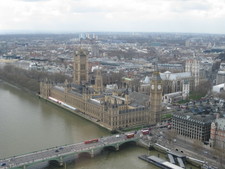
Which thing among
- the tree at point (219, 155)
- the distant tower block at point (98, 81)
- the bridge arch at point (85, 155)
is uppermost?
the distant tower block at point (98, 81)

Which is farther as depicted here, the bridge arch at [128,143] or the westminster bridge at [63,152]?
the bridge arch at [128,143]

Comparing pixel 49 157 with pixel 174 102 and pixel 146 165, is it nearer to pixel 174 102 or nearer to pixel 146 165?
pixel 146 165

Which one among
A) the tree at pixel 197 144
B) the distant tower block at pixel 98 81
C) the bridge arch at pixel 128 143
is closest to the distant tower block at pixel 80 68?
the distant tower block at pixel 98 81

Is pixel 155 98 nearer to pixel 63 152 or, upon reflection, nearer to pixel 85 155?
pixel 85 155

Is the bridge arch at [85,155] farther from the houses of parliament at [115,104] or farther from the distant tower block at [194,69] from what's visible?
the distant tower block at [194,69]

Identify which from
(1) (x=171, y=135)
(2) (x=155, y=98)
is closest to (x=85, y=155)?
(1) (x=171, y=135)

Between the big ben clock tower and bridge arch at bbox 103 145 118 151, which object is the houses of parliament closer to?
the big ben clock tower

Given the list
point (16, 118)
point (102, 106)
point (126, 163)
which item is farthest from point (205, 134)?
point (16, 118)

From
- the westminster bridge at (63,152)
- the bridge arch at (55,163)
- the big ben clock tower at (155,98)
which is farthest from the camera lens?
the big ben clock tower at (155,98)
